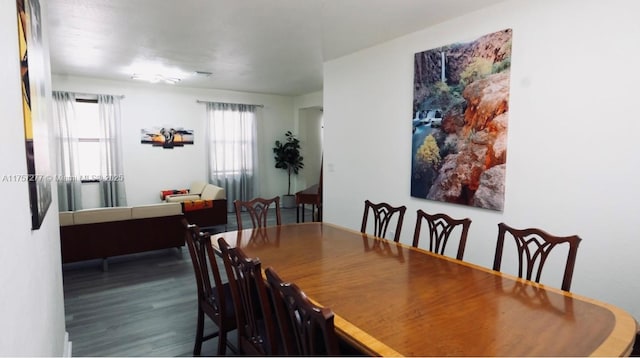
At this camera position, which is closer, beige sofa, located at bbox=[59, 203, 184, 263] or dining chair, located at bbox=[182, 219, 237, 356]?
dining chair, located at bbox=[182, 219, 237, 356]

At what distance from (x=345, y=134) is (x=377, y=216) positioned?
1918mm

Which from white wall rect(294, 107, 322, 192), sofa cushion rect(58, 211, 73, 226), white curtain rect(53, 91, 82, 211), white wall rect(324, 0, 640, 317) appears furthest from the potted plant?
white wall rect(324, 0, 640, 317)

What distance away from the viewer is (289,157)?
8.20m

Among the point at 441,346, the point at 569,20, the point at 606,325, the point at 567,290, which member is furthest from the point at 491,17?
the point at 441,346

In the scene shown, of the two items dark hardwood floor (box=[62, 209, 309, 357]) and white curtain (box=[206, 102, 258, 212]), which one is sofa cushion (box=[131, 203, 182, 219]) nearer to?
dark hardwood floor (box=[62, 209, 309, 357])

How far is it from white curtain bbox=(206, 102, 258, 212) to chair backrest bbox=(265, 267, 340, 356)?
6.40 meters

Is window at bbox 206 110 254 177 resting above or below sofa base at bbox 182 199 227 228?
above

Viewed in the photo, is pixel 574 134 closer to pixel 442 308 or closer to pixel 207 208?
pixel 442 308

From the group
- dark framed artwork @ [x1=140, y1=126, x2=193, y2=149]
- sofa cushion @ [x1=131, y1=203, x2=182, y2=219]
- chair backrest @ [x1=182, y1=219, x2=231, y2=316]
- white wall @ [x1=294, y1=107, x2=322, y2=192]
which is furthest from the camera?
white wall @ [x1=294, y1=107, x2=322, y2=192]

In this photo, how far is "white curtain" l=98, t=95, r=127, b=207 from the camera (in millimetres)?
6246

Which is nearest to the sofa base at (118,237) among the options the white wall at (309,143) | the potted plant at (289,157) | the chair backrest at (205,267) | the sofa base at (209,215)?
the sofa base at (209,215)

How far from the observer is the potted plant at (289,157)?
8.20 metres

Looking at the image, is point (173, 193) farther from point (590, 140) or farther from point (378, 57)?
point (590, 140)

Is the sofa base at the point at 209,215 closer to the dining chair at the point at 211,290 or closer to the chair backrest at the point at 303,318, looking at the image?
the dining chair at the point at 211,290
